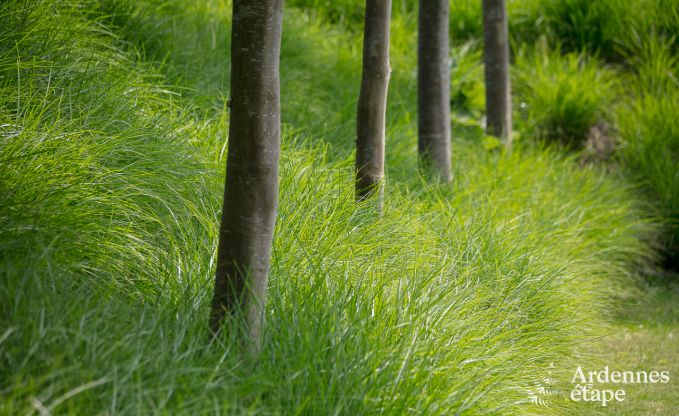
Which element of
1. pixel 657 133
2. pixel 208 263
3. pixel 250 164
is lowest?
pixel 208 263

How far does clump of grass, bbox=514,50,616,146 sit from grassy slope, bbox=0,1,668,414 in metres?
1.98

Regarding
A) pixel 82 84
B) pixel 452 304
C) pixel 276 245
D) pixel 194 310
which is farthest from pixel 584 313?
pixel 82 84

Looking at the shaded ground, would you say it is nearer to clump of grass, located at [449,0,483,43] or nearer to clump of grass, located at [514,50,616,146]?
clump of grass, located at [514,50,616,146]

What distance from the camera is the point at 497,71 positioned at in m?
6.95

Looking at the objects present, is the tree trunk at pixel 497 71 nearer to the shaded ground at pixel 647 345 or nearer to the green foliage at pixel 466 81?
the green foliage at pixel 466 81

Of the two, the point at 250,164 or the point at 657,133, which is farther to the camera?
the point at 657,133

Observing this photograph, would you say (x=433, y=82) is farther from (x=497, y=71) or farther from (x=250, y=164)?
(x=250, y=164)

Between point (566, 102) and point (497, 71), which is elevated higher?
point (497, 71)

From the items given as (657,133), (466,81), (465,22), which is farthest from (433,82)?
(465,22)

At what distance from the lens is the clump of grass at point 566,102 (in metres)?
7.62

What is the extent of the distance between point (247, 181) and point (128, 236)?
69cm

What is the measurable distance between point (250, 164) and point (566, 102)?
5445 millimetres

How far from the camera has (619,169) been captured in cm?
714

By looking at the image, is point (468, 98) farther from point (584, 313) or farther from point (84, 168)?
point (84, 168)
